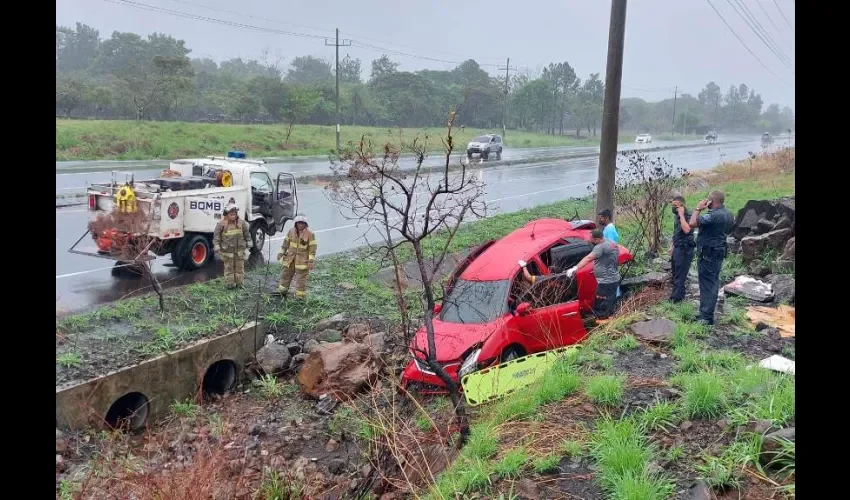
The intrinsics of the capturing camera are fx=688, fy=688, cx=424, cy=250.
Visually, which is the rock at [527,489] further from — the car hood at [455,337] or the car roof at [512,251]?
the car roof at [512,251]

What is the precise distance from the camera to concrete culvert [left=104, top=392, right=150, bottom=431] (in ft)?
25.0

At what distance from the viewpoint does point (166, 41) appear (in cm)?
4991

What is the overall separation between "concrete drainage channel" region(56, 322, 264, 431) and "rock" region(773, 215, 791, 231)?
28.1 ft

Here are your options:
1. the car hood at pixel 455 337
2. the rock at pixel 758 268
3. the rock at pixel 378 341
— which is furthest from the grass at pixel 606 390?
the rock at pixel 758 268

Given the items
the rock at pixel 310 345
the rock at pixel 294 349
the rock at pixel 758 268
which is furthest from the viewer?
the rock at pixel 758 268

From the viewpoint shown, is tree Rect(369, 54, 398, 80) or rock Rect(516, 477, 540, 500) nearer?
rock Rect(516, 477, 540, 500)

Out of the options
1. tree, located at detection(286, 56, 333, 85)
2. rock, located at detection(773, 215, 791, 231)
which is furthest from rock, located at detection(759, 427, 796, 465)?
tree, located at detection(286, 56, 333, 85)

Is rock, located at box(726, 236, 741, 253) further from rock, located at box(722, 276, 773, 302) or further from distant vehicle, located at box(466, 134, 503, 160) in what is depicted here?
distant vehicle, located at box(466, 134, 503, 160)

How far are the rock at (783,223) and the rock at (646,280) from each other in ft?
9.31

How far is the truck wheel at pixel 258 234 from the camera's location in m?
13.8

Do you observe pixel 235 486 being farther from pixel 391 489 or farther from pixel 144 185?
pixel 144 185
